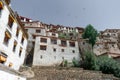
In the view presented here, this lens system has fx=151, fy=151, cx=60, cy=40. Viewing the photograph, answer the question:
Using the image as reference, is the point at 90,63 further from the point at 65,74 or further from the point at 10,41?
the point at 10,41

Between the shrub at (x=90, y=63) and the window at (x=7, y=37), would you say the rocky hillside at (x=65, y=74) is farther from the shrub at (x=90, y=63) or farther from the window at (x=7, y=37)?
the window at (x=7, y=37)

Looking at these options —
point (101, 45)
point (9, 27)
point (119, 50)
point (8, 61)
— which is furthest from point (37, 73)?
point (119, 50)

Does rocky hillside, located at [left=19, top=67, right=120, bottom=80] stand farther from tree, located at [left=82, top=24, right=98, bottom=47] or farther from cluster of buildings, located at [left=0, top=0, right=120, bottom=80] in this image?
tree, located at [left=82, top=24, right=98, bottom=47]

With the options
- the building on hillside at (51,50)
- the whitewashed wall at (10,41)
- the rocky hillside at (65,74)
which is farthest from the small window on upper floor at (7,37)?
the building on hillside at (51,50)

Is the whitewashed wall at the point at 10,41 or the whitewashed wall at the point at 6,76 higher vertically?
the whitewashed wall at the point at 10,41

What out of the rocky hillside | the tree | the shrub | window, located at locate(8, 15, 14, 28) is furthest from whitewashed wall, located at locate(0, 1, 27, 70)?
the tree

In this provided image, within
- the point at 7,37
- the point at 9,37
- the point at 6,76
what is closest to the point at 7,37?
the point at 7,37

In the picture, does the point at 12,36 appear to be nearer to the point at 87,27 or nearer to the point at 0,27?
the point at 0,27

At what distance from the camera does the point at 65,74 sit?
2950 cm

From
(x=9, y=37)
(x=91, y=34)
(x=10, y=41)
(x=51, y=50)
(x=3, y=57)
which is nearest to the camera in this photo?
(x=3, y=57)

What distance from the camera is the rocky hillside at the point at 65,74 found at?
2838 cm

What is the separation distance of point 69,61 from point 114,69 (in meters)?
11.1

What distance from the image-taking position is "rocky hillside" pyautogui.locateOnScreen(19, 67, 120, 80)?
93.1ft

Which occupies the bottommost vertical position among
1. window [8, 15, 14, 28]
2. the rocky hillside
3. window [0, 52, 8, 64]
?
the rocky hillside
